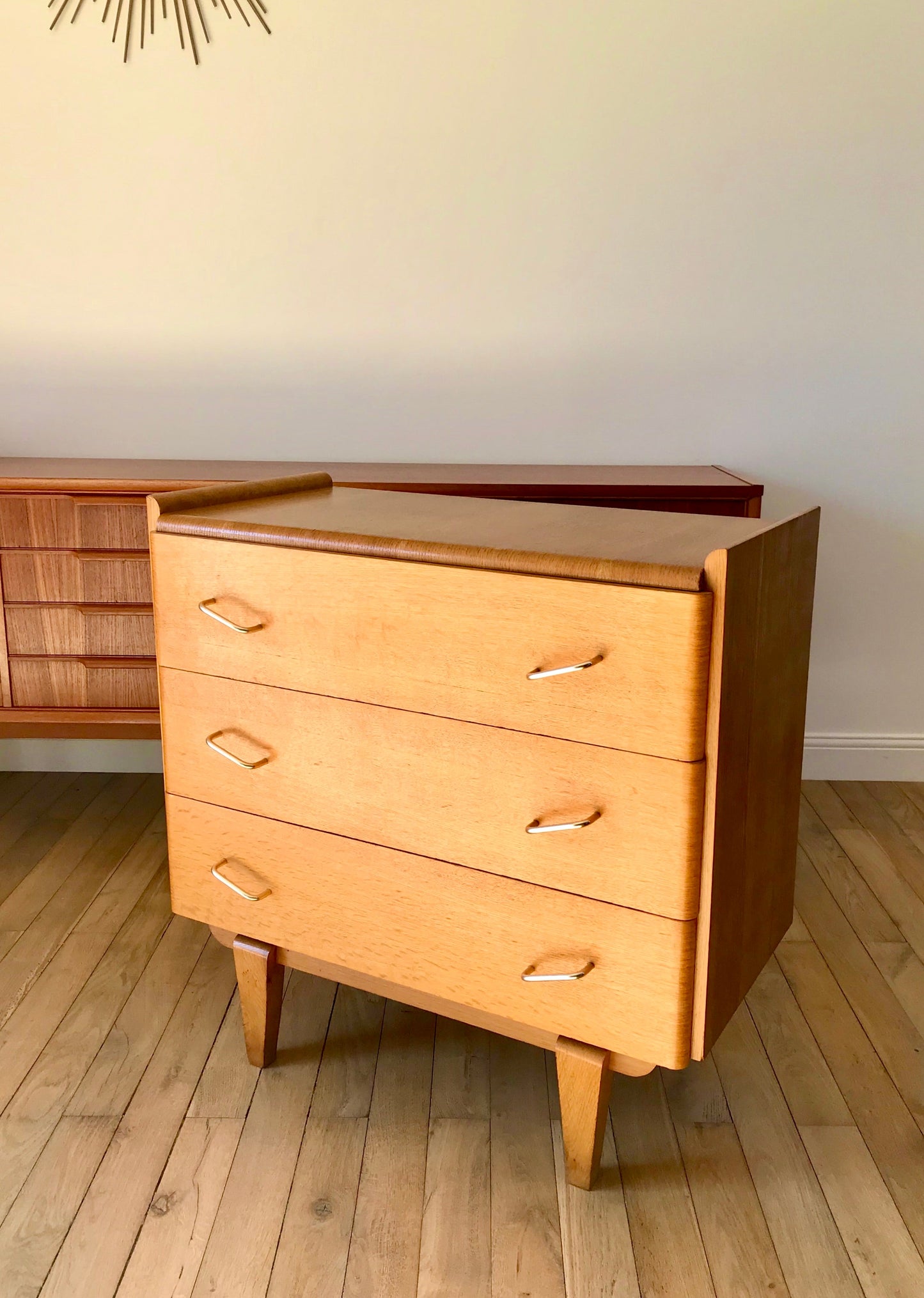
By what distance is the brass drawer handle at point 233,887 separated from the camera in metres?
1.36

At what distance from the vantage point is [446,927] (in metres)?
1.23

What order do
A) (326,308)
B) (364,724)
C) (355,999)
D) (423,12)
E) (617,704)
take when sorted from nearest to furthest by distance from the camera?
(617,704)
(364,724)
(355,999)
(423,12)
(326,308)

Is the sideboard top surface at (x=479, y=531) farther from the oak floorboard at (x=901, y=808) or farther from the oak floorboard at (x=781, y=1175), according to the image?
the oak floorboard at (x=901, y=808)

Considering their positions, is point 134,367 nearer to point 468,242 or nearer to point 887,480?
point 468,242

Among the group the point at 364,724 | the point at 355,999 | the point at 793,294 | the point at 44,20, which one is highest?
the point at 44,20

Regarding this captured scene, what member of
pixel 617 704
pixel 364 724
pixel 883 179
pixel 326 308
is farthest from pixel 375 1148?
pixel 883 179

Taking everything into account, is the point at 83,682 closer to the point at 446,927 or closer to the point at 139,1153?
the point at 139,1153

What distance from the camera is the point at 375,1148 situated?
51.6 inches

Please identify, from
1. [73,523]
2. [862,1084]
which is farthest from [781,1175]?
[73,523]

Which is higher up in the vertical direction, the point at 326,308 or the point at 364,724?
the point at 326,308

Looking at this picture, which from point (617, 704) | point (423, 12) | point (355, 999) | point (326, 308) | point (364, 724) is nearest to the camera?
point (617, 704)

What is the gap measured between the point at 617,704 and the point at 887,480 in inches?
60.2

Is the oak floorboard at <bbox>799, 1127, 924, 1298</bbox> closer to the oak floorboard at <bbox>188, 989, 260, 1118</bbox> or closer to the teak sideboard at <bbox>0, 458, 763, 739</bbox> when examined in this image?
the oak floorboard at <bbox>188, 989, 260, 1118</bbox>

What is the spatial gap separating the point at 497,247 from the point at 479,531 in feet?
3.94
